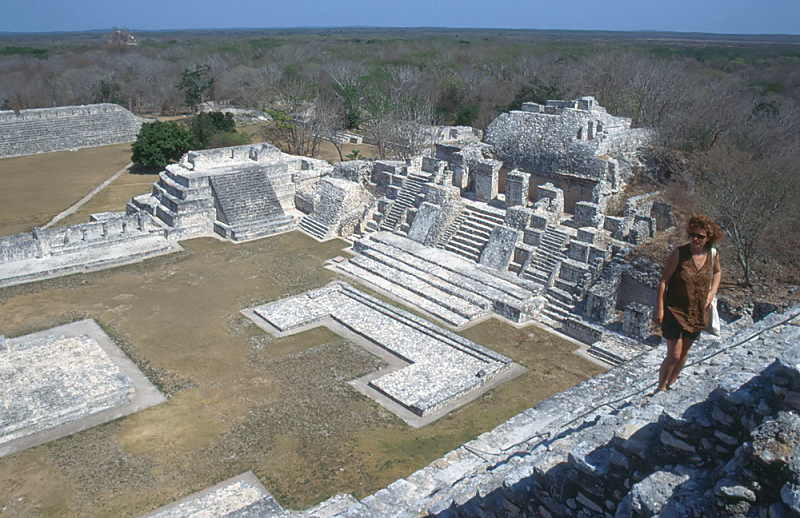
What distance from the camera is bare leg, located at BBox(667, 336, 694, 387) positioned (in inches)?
242

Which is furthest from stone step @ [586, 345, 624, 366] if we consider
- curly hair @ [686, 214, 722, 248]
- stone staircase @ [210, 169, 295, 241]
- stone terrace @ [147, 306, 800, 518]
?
stone staircase @ [210, 169, 295, 241]

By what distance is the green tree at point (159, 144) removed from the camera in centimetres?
2627

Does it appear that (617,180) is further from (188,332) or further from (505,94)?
(505,94)

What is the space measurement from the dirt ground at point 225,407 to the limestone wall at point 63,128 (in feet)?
60.1

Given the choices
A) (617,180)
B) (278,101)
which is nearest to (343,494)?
(617,180)

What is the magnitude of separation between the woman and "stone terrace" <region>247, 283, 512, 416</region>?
497 centimetres

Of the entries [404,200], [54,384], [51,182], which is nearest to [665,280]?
[54,384]

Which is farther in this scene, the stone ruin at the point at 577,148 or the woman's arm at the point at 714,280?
the stone ruin at the point at 577,148

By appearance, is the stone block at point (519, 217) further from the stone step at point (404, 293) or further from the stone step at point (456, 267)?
the stone step at point (404, 293)

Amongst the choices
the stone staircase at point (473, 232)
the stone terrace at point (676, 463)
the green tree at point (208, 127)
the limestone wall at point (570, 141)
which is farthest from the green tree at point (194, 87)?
the stone terrace at point (676, 463)

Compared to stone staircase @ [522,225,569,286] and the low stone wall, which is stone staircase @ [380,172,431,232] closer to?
stone staircase @ [522,225,569,286]

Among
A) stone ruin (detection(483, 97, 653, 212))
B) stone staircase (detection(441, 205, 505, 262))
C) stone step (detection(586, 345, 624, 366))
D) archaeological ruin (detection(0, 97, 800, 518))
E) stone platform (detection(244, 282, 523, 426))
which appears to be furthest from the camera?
stone staircase (detection(441, 205, 505, 262))

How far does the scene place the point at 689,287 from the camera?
5.95 m

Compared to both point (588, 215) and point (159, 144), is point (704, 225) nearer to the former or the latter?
point (588, 215)
